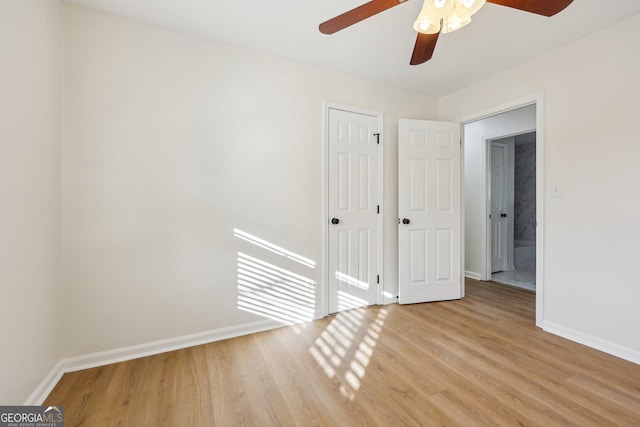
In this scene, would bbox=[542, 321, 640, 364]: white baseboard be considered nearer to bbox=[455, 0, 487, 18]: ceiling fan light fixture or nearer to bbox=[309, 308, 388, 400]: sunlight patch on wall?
bbox=[309, 308, 388, 400]: sunlight patch on wall

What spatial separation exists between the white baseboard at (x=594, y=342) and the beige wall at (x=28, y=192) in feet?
12.3

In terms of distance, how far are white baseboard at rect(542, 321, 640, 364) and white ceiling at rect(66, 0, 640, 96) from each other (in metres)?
2.26

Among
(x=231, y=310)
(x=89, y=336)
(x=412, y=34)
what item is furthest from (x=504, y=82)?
(x=89, y=336)

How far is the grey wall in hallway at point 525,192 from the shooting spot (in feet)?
20.0

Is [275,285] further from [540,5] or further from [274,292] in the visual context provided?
[540,5]

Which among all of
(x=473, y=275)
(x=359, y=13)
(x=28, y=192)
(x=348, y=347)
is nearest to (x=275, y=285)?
(x=348, y=347)

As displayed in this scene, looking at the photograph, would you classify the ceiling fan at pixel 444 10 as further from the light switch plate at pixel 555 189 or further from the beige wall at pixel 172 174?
the light switch plate at pixel 555 189

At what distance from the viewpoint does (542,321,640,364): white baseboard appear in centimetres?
193

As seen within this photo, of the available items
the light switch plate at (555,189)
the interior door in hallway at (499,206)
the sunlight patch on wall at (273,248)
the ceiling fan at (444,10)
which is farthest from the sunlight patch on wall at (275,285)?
the interior door in hallway at (499,206)

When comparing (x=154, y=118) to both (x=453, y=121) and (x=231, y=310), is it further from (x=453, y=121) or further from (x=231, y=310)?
(x=453, y=121)

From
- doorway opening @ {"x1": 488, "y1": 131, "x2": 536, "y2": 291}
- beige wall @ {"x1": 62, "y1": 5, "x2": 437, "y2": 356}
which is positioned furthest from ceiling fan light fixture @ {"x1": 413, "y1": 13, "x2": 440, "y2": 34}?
doorway opening @ {"x1": 488, "y1": 131, "x2": 536, "y2": 291}

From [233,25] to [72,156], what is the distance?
1510 millimetres

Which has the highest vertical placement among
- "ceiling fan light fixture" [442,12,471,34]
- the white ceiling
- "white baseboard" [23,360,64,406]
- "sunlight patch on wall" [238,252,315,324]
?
the white ceiling

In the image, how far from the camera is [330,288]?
272 cm
